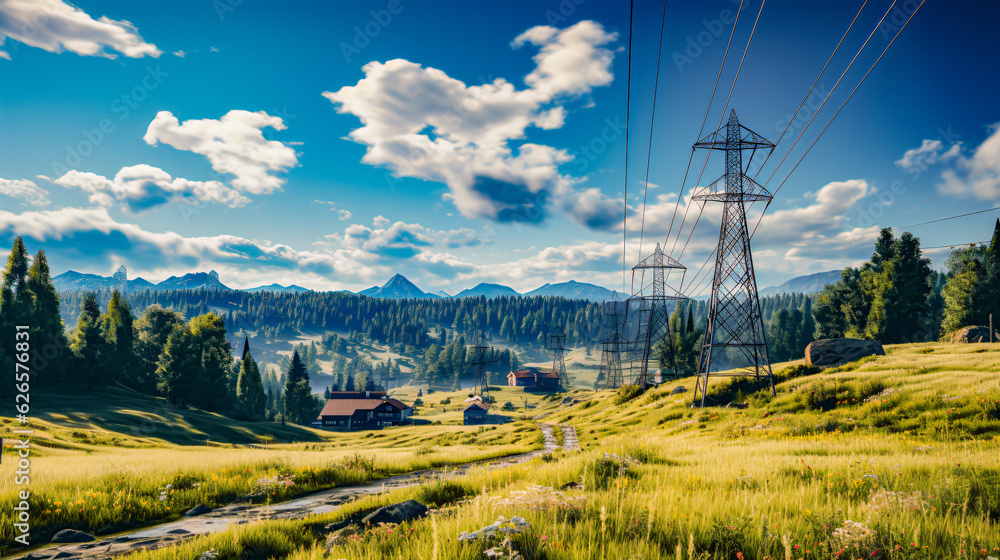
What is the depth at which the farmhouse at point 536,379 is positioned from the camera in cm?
15362

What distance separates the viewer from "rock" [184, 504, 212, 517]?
9430mm

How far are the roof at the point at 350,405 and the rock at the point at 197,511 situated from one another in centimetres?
8929

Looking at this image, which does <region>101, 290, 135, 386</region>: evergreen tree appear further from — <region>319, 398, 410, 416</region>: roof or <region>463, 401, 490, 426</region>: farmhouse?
<region>463, 401, 490, 426</region>: farmhouse

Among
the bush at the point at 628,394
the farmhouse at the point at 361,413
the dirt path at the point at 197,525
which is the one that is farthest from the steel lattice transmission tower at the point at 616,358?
the dirt path at the point at 197,525

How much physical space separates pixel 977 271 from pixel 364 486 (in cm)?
8394

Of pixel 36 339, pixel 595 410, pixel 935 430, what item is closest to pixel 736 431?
pixel 935 430

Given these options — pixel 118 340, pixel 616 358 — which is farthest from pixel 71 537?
pixel 616 358

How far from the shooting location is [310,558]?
4324 mm

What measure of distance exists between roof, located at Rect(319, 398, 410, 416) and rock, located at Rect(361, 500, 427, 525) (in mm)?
93801

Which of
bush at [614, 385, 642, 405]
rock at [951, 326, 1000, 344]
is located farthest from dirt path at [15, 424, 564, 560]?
rock at [951, 326, 1000, 344]

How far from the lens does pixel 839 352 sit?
35.2m

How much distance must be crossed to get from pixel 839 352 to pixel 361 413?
8672cm

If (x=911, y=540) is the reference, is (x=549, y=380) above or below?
below

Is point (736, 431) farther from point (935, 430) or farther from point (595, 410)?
point (595, 410)
